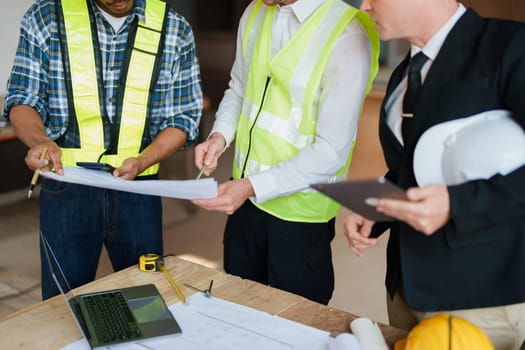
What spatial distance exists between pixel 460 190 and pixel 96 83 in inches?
47.7

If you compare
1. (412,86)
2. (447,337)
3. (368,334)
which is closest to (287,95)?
(412,86)

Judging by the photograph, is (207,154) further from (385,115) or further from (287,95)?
(385,115)

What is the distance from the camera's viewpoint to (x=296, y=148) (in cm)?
193

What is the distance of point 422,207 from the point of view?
117cm

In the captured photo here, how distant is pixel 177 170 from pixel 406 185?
4128 mm

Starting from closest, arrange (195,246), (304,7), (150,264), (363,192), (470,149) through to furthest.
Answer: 1. (363,192)
2. (470,149)
3. (150,264)
4. (304,7)
5. (195,246)

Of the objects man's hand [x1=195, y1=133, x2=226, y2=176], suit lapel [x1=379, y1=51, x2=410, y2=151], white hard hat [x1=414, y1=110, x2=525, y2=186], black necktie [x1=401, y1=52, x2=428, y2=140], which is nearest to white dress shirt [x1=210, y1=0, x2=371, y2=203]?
man's hand [x1=195, y1=133, x2=226, y2=176]

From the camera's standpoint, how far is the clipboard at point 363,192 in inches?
43.8

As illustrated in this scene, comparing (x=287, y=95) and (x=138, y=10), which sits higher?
(x=138, y=10)

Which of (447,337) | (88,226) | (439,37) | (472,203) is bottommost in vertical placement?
(88,226)

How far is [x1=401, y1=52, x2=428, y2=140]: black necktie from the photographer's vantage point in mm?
1422

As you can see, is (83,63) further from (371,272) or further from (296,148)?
(371,272)

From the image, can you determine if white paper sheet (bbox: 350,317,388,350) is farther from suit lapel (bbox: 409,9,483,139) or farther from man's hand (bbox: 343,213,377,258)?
suit lapel (bbox: 409,9,483,139)

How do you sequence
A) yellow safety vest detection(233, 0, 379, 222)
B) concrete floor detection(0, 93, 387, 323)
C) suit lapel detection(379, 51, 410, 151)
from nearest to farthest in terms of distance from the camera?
suit lapel detection(379, 51, 410, 151), yellow safety vest detection(233, 0, 379, 222), concrete floor detection(0, 93, 387, 323)
